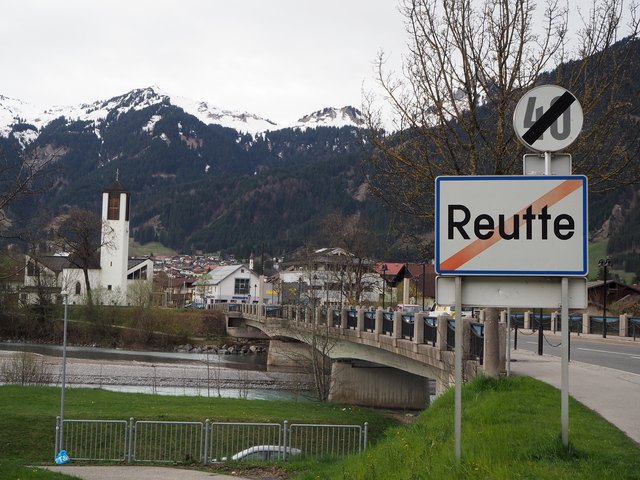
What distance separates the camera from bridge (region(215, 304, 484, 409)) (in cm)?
2189

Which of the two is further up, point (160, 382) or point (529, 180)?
point (529, 180)

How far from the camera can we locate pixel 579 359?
24.7 meters

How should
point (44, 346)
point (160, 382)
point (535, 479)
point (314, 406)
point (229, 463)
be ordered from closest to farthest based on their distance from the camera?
point (535, 479) → point (229, 463) → point (314, 406) → point (160, 382) → point (44, 346)

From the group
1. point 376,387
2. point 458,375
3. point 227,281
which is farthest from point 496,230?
point 227,281

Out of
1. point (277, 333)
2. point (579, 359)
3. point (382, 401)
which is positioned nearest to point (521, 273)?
point (579, 359)

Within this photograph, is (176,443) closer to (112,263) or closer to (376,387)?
(376,387)

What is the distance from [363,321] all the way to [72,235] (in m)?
80.7

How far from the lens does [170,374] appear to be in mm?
54844

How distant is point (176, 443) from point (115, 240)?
10506 cm

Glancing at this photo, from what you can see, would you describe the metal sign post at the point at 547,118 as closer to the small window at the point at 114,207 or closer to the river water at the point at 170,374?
the river water at the point at 170,374

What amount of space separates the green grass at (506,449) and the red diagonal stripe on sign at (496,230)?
1810 mm

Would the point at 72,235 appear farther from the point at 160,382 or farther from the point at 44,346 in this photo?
the point at 160,382

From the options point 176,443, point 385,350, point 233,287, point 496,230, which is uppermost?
point 233,287

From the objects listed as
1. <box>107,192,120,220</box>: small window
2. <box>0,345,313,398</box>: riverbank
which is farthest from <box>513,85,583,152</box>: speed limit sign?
<box>107,192,120,220</box>: small window
